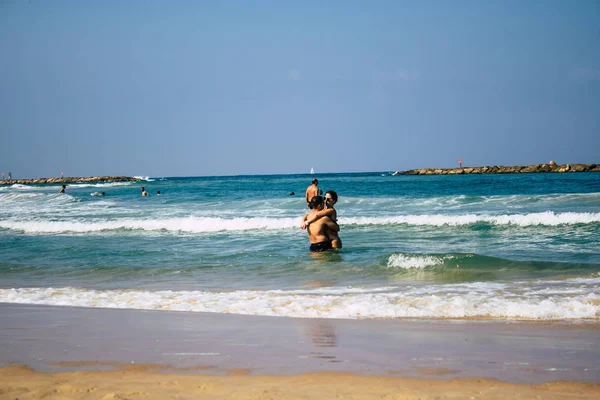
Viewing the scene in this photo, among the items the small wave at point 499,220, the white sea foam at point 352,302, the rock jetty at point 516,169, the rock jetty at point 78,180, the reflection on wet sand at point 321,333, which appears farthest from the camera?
the rock jetty at point 78,180

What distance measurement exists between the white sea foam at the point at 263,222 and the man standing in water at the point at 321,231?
252 inches

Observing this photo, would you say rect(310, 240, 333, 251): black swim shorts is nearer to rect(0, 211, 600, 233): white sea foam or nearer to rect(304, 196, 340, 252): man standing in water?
rect(304, 196, 340, 252): man standing in water

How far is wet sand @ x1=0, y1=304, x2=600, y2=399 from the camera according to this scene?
3.29 m

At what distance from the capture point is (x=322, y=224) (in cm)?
1171

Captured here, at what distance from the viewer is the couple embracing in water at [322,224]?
1157 centimetres

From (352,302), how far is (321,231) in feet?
17.3

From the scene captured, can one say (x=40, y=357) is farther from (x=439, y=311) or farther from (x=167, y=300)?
(x=439, y=311)

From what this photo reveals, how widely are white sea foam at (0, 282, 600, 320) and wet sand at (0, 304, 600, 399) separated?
461mm

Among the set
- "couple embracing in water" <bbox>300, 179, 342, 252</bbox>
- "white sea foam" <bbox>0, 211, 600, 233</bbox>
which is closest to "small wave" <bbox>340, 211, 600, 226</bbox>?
"white sea foam" <bbox>0, 211, 600, 233</bbox>

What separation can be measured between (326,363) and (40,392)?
1786 millimetres

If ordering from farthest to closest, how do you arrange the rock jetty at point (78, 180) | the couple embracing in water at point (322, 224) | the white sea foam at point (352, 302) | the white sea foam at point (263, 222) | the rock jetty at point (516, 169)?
the rock jetty at point (78, 180), the rock jetty at point (516, 169), the white sea foam at point (263, 222), the couple embracing in water at point (322, 224), the white sea foam at point (352, 302)

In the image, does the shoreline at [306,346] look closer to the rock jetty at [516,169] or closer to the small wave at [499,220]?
the small wave at [499,220]

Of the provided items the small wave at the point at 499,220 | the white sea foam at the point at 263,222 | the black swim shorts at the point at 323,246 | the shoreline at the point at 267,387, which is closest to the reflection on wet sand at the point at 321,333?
the shoreline at the point at 267,387

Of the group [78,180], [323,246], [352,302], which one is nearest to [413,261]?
[323,246]
